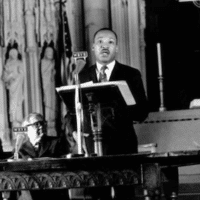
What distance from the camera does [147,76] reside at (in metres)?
8.54

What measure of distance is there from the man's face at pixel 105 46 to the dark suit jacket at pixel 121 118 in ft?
0.45

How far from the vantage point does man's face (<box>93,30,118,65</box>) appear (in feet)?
17.4

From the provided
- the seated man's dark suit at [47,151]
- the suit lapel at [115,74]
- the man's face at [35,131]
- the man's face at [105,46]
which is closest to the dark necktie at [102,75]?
the man's face at [105,46]

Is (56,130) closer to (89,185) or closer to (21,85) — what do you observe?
(21,85)

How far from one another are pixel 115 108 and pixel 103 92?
49 cm

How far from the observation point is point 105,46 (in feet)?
17.4

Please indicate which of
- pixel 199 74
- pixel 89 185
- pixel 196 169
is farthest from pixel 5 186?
pixel 199 74

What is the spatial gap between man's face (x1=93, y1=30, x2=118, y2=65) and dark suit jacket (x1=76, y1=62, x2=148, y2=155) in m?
0.14

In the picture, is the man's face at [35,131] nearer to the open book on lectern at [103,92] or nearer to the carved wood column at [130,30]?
the open book on lectern at [103,92]

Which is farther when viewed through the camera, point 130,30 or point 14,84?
point 130,30

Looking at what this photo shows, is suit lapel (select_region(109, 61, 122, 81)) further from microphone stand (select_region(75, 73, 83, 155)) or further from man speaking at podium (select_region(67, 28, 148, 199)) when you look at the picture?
microphone stand (select_region(75, 73, 83, 155))

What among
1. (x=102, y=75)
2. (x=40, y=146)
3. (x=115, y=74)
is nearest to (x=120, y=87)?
(x=102, y=75)

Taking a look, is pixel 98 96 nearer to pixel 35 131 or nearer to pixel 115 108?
pixel 115 108

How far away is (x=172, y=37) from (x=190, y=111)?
1.62 metres
